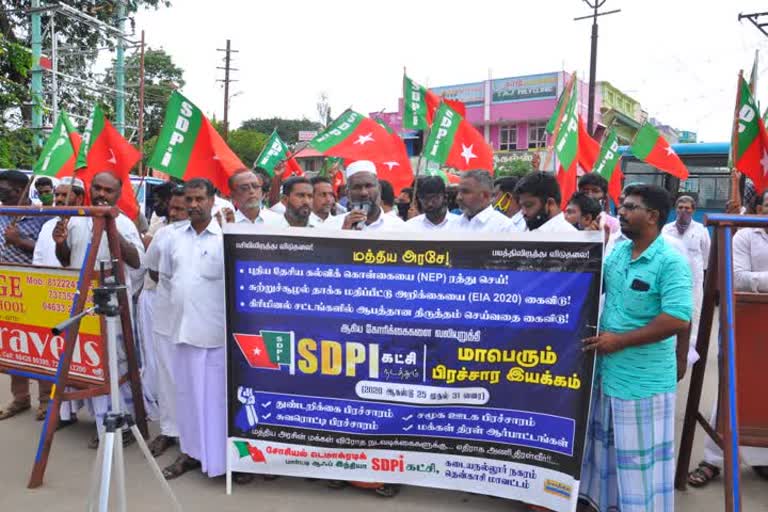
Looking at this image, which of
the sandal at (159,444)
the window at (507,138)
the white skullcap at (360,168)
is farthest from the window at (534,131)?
the sandal at (159,444)

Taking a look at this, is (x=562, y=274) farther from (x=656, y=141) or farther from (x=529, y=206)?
(x=656, y=141)

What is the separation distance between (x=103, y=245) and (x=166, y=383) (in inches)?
42.7

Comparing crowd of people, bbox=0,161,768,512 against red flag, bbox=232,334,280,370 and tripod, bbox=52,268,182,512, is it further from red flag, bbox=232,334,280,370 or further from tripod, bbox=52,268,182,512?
tripod, bbox=52,268,182,512

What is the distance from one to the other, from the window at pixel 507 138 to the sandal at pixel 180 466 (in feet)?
114

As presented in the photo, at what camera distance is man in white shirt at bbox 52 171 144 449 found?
171 inches

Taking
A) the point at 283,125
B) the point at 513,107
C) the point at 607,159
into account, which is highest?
the point at 283,125

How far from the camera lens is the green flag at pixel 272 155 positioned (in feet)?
27.0

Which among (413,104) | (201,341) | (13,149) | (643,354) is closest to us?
(643,354)

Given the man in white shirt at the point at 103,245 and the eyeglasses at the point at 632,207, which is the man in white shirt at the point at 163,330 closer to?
the man in white shirt at the point at 103,245

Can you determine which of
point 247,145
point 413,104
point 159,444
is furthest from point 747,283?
point 247,145

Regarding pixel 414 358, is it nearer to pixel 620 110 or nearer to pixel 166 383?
pixel 166 383

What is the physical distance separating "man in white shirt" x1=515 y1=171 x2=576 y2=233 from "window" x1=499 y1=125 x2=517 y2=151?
33.8 metres

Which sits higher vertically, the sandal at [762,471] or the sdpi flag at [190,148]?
the sdpi flag at [190,148]

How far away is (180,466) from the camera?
12.9ft
